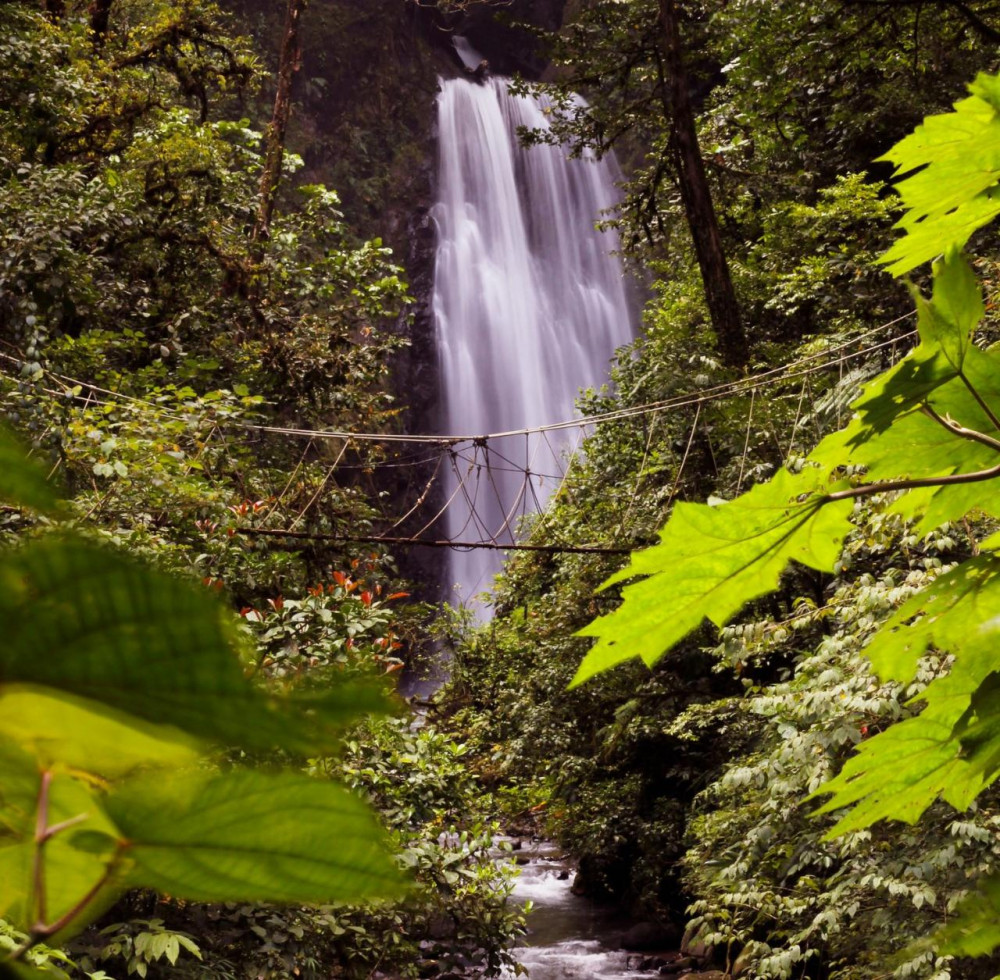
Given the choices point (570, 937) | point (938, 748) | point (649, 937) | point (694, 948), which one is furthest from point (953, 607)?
point (570, 937)

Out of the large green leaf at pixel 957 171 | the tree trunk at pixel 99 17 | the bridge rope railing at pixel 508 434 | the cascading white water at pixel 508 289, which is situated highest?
the cascading white water at pixel 508 289

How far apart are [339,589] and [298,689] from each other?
2.99 metres

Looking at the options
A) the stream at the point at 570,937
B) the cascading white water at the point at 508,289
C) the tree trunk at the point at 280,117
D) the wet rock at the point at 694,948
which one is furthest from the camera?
the cascading white water at the point at 508,289

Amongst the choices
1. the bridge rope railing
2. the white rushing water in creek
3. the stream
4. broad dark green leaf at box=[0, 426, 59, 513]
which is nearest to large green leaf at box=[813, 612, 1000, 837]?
broad dark green leaf at box=[0, 426, 59, 513]

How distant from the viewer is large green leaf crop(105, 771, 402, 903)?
0.13 m

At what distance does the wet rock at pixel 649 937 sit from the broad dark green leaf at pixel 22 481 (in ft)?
19.5

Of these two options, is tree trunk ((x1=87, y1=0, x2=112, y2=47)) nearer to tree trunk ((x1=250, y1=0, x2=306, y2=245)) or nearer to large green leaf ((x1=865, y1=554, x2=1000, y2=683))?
tree trunk ((x1=250, y1=0, x2=306, y2=245))

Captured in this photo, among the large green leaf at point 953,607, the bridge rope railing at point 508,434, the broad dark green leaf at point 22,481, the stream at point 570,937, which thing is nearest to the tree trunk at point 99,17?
the bridge rope railing at point 508,434

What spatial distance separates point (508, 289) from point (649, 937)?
43.2ft

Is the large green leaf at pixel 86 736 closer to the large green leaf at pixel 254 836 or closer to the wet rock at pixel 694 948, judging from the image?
the large green leaf at pixel 254 836

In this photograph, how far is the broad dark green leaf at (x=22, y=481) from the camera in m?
0.11

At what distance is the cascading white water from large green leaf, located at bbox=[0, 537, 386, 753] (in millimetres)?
13506

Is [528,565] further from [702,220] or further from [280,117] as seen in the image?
[280,117]

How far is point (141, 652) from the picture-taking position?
111 millimetres
